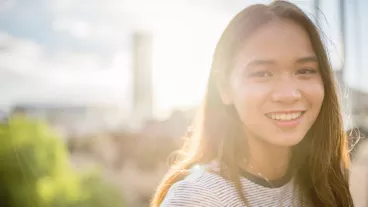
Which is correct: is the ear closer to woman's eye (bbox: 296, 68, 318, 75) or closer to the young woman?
the young woman

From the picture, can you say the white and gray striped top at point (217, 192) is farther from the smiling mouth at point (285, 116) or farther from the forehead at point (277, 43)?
the forehead at point (277, 43)

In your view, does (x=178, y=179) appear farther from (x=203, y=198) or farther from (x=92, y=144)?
(x=92, y=144)

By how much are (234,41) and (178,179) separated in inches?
11.1

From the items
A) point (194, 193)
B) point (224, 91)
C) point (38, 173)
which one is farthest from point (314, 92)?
point (38, 173)

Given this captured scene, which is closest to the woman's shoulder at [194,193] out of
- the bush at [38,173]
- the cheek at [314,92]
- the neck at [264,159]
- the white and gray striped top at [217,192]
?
the white and gray striped top at [217,192]

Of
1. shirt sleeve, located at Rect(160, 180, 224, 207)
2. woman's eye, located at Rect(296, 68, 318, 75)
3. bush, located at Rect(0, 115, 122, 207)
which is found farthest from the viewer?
bush, located at Rect(0, 115, 122, 207)

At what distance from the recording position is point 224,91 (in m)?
0.98

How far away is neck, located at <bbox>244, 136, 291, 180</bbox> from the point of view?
3.25 feet

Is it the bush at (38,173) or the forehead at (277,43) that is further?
the bush at (38,173)

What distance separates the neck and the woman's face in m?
0.06

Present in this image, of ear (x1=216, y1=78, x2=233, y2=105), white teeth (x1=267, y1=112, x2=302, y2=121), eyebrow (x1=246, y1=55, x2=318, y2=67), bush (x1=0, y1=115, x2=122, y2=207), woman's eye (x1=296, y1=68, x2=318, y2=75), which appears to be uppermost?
eyebrow (x1=246, y1=55, x2=318, y2=67)

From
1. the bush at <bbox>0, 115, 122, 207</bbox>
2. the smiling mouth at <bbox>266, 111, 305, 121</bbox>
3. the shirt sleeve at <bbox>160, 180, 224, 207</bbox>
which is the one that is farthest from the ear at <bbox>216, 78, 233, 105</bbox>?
the bush at <bbox>0, 115, 122, 207</bbox>

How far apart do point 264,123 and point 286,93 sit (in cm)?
7

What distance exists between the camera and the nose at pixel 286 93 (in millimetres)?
890
